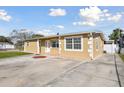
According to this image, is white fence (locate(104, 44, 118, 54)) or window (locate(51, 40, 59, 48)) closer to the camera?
window (locate(51, 40, 59, 48))

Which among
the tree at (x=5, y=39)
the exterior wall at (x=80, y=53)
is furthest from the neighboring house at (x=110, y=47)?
the tree at (x=5, y=39)

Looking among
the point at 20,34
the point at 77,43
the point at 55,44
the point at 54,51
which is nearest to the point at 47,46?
the point at 54,51

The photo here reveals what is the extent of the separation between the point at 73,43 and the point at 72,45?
267mm

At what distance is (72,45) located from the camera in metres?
17.2

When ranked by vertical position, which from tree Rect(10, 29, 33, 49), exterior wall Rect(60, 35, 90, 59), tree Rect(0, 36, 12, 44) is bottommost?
exterior wall Rect(60, 35, 90, 59)

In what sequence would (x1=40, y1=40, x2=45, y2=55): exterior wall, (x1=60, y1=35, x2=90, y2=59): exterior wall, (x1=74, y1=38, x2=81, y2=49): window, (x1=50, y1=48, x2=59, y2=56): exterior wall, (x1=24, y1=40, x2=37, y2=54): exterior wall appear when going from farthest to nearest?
(x1=24, y1=40, x2=37, y2=54): exterior wall → (x1=40, y1=40, x2=45, y2=55): exterior wall → (x1=50, y1=48, x2=59, y2=56): exterior wall → (x1=74, y1=38, x2=81, y2=49): window → (x1=60, y1=35, x2=90, y2=59): exterior wall

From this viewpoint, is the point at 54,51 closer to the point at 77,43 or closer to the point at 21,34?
the point at 77,43

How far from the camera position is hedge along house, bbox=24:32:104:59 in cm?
1572

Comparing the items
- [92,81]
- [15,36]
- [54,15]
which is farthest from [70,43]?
[15,36]

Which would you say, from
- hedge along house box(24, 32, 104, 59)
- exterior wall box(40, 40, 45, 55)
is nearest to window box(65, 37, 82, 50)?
hedge along house box(24, 32, 104, 59)

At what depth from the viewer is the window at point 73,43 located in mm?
16534

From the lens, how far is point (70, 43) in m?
17.5

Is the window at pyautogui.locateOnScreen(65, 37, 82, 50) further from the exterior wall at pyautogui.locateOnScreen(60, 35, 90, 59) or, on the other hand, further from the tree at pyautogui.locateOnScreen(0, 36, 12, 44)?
the tree at pyautogui.locateOnScreen(0, 36, 12, 44)
